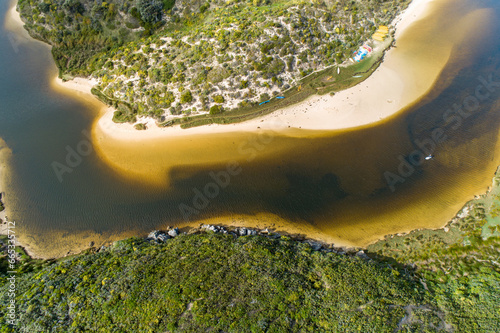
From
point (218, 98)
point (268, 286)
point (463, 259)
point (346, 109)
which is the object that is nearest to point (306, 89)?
point (346, 109)

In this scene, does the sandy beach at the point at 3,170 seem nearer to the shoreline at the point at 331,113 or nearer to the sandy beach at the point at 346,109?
the shoreline at the point at 331,113

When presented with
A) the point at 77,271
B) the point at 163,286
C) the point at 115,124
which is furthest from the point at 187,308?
the point at 115,124

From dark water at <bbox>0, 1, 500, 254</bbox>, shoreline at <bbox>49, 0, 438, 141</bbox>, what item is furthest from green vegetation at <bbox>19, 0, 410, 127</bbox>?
dark water at <bbox>0, 1, 500, 254</bbox>

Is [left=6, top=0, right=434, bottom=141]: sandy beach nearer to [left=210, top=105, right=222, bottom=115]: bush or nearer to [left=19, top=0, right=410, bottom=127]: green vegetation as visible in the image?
[left=19, top=0, right=410, bottom=127]: green vegetation

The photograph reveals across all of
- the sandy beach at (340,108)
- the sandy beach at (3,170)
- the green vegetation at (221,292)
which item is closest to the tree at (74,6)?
the sandy beach at (340,108)

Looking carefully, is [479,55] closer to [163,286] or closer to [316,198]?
[316,198]

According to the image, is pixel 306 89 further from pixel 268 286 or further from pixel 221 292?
pixel 221 292

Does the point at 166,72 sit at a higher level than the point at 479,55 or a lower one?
lower
